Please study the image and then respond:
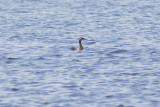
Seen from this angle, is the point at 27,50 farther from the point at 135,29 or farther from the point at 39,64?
the point at 135,29

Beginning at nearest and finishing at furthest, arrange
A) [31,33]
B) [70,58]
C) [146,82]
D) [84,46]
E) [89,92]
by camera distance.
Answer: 1. [89,92]
2. [146,82]
3. [70,58]
4. [84,46]
5. [31,33]

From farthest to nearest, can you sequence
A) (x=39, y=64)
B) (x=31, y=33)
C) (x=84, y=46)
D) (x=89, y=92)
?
(x=31, y=33)
(x=84, y=46)
(x=39, y=64)
(x=89, y=92)

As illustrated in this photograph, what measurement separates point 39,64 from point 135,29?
17848mm

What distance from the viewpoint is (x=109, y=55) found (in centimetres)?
2888

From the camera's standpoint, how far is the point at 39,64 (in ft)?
85.0

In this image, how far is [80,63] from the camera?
2644 centimetres

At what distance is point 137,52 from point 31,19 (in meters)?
24.3

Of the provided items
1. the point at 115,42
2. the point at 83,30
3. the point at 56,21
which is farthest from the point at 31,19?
the point at 115,42

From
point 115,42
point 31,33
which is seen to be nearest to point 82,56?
point 115,42

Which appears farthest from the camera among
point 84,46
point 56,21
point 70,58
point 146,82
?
point 56,21

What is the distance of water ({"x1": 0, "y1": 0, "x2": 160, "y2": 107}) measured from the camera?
1884 cm

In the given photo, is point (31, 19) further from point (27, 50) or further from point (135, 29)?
point (27, 50)

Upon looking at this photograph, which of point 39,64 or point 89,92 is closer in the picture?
point 89,92

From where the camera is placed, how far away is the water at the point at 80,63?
1884 cm
